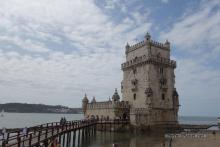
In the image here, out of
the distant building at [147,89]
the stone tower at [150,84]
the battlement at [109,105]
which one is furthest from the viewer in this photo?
the battlement at [109,105]

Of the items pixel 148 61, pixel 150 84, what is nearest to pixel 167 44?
pixel 148 61

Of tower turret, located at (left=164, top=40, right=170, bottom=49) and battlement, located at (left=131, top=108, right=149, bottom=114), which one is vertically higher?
tower turret, located at (left=164, top=40, right=170, bottom=49)

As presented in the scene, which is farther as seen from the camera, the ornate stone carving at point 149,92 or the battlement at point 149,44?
the battlement at point 149,44

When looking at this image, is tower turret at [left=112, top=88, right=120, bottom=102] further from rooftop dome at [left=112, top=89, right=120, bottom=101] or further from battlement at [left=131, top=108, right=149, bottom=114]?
battlement at [left=131, top=108, right=149, bottom=114]

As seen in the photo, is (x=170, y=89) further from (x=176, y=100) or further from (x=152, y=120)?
(x=152, y=120)

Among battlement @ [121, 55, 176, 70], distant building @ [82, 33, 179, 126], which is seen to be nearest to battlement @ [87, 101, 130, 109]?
distant building @ [82, 33, 179, 126]

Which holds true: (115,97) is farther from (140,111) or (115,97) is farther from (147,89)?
(147,89)

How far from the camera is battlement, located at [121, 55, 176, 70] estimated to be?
176 ft

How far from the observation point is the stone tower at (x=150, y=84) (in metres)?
52.2

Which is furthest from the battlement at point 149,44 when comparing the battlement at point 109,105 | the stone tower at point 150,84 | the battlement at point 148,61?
the battlement at point 109,105

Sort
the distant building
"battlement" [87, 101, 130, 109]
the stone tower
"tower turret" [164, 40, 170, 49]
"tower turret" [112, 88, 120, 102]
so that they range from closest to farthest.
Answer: the stone tower
the distant building
"battlement" [87, 101, 130, 109]
"tower turret" [112, 88, 120, 102]
"tower turret" [164, 40, 170, 49]

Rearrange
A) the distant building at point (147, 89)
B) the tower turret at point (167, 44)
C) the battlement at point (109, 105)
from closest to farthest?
1. the distant building at point (147, 89)
2. the battlement at point (109, 105)
3. the tower turret at point (167, 44)

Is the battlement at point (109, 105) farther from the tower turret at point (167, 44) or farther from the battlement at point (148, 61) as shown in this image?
the tower turret at point (167, 44)

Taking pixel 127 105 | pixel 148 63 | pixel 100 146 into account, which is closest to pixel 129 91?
pixel 127 105
